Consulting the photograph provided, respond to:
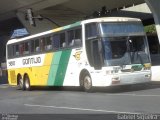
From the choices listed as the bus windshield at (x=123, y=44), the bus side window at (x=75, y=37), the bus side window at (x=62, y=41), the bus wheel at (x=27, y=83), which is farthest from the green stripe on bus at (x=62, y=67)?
the bus wheel at (x=27, y=83)

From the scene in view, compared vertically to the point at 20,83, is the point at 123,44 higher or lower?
higher

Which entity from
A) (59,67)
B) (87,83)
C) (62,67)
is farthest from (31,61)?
(87,83)

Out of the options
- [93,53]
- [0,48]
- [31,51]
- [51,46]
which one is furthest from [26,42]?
[0,48]

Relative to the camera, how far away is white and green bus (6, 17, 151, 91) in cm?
2070

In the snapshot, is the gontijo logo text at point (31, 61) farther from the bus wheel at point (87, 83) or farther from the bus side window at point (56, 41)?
the bus wheel at point (87, 83)

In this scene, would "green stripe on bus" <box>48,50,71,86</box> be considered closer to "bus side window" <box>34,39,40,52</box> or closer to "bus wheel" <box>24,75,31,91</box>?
"bus side window" <box>34,39,40,52</box>

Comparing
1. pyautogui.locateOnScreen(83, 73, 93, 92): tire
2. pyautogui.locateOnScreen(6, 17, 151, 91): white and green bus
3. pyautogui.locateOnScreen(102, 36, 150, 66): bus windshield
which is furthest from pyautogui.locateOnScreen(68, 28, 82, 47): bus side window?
pyautogui.locateOnScreen(102, 36, 150, 66): bus windshield

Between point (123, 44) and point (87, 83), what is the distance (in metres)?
2.47

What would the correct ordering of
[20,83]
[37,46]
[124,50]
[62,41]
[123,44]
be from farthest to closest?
[20,83], [37,46], [62,41], [123,44], [124,50]

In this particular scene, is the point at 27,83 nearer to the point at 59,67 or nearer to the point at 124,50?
the point at 59,67

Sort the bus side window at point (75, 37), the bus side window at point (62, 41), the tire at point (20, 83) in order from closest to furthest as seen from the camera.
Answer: the bus side window at point (75, 37), the bus side window at point (62, 41), the tire at point (20, 83)

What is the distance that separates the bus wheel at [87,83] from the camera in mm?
21745

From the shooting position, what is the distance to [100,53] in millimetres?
20672

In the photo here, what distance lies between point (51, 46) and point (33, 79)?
320cm
